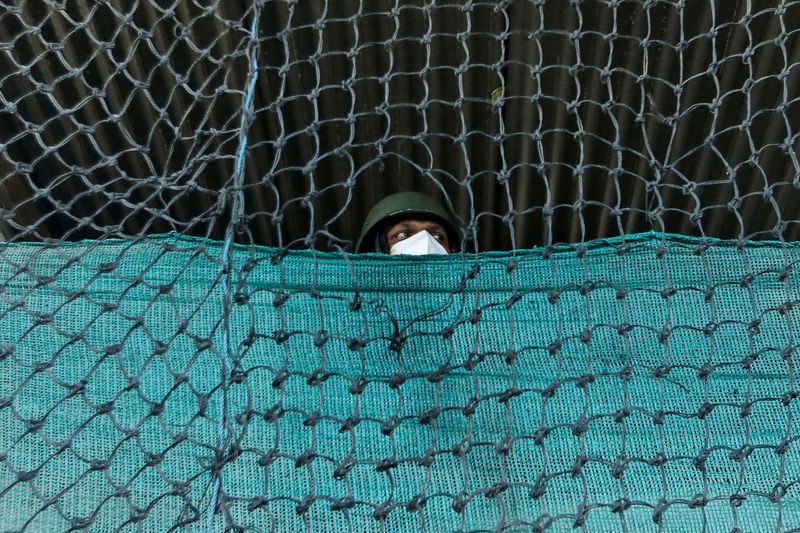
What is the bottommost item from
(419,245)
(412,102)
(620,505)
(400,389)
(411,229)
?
(620,505)

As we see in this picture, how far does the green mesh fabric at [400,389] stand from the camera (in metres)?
1.73

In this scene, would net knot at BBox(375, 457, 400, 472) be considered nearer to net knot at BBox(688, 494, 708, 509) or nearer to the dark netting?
the dark netting

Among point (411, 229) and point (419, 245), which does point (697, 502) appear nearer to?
point (419, 245)

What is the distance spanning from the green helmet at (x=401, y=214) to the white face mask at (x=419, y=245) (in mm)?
91

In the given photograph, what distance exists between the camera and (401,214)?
270 centimetres

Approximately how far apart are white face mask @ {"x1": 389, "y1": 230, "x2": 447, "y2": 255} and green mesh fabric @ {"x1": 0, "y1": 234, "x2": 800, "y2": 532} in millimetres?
520

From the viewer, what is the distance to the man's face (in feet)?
8.92

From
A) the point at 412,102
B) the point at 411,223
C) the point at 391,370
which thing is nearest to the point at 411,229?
the point at 411,223

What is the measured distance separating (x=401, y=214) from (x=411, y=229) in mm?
54

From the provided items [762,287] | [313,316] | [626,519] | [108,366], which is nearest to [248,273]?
[313,316]

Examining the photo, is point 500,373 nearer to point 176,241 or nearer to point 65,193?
point 176,241

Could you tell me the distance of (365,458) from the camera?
183 cm

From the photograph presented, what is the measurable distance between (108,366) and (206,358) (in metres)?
0.19

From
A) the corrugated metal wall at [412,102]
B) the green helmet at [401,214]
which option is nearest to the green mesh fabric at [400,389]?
the corrugated metal wall at [412,102]
